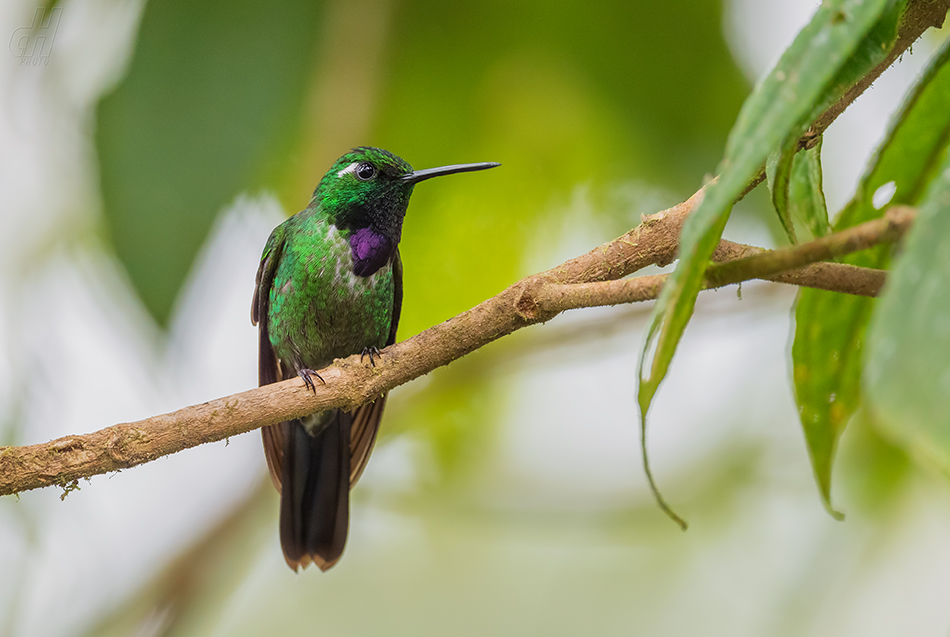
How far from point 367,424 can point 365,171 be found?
0.89 metres

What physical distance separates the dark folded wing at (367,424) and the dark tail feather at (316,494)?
0.05m

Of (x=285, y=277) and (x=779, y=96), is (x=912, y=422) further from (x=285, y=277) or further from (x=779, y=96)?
(x=285, y=277)

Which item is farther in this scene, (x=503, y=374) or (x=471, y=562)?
(x=471, y=562)

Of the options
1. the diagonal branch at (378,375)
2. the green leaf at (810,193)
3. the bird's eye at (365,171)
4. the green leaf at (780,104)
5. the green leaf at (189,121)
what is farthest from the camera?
the bird's eye at (365,171)

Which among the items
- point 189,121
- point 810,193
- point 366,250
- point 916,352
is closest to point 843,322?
point 810,193

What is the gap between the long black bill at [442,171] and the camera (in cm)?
242

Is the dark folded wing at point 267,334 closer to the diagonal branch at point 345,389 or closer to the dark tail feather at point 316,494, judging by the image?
the dark tail feather at point 316,494

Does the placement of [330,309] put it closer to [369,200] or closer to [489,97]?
[369,200]

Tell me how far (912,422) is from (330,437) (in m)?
2.71

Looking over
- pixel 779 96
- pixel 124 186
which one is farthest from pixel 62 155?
pixel 779 96

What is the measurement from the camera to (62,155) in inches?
106

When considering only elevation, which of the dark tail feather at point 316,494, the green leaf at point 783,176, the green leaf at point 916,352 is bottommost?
the green leaf at point 916,352

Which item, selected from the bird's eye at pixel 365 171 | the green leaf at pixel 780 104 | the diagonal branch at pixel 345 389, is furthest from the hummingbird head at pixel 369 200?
the green leaf at pixel 780 104

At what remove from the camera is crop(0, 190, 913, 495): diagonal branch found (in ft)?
4.74
